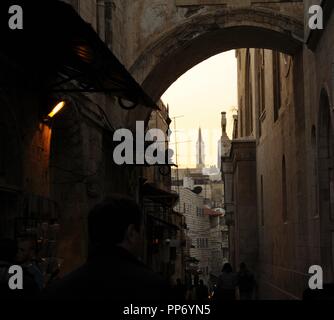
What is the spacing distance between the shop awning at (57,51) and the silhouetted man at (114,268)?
4.73 meters

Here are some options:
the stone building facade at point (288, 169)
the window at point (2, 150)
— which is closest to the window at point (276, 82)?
the stone building facade at point (288, 169)

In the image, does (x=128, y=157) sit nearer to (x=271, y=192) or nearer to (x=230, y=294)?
(x=230, y=294)

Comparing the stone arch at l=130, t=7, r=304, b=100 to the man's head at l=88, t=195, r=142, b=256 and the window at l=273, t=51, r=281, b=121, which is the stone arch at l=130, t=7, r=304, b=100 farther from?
the man's head at l=88, t=195, r=142, b=256

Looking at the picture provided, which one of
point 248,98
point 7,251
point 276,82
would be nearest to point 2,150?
point 7,251

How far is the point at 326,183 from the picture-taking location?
13914mm

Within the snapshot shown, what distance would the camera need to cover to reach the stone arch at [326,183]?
13.7 m

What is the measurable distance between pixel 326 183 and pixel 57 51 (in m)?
6.11

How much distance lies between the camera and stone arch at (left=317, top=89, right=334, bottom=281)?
1372cm

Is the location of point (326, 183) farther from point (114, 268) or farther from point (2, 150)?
point (114, 268)

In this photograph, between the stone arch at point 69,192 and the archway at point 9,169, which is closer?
the archway at point 9,169

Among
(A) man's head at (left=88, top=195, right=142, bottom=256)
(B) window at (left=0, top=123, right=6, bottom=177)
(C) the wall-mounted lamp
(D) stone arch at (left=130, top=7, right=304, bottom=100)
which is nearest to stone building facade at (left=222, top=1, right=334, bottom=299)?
(D) stone arch at (left=130, top=7, right=304, bottom=100)

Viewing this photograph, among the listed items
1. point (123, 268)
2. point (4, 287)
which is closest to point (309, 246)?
point (4, 287)

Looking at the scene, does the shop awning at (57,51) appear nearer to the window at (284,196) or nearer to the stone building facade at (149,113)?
the stone building facade at (149,113)
